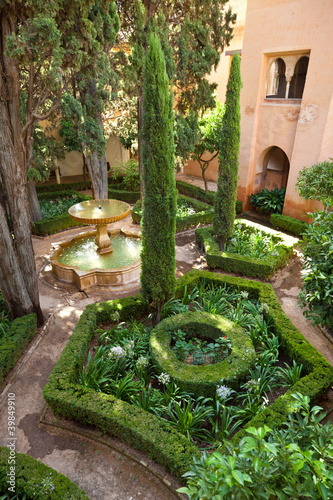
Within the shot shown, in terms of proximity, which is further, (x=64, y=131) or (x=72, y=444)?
(x=64, y=131)

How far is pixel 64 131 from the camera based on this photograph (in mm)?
14594

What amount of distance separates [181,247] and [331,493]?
9.34m

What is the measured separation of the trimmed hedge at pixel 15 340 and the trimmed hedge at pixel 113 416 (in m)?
1.09

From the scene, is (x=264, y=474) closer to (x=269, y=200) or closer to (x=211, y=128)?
(x=269, y=200)

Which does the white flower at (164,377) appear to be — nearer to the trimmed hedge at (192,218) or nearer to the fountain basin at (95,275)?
the fountain basin at (95,275)

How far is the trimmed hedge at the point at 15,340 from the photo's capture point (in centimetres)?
599

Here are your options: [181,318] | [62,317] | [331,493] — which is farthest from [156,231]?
[331,493]

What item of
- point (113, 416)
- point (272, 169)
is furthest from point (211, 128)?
point (113, 416)

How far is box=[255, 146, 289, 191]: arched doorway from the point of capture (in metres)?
14.1

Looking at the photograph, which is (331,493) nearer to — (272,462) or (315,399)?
(272,462)

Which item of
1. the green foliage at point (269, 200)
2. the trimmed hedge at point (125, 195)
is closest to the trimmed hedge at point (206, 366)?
the green foliage at point (269, 200)

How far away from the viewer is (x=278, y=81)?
45.5ft

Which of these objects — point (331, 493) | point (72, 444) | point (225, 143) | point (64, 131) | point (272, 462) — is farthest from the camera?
point (64, 131)

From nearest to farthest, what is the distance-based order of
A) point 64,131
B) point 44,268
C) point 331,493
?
point 331,493 < point 44,268 < point 64,131
